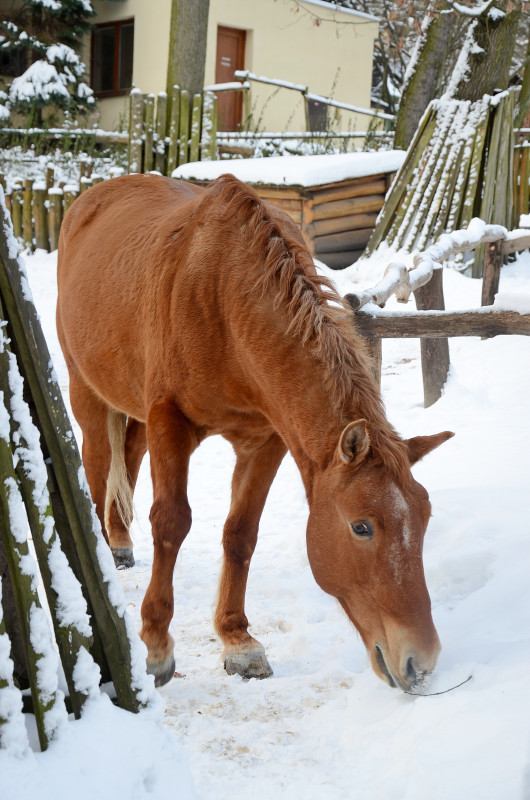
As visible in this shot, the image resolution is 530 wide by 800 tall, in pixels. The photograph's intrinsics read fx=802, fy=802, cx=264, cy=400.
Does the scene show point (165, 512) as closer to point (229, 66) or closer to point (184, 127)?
point (184, 127)

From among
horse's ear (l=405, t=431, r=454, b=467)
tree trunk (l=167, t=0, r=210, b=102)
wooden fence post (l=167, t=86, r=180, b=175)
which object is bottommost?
horse's ear (l=405, t=431, r=454, b=467)

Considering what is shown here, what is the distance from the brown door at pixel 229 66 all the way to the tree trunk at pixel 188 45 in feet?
19.6

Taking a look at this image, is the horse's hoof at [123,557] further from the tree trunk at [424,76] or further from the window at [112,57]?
the window at [112,57]

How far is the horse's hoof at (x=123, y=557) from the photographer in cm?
457

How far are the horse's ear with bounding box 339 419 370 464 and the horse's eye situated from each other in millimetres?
194

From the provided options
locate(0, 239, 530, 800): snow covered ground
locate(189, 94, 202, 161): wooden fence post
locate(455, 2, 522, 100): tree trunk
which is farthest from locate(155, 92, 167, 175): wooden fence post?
locate(0, 239, 530, 800): snow covered ground

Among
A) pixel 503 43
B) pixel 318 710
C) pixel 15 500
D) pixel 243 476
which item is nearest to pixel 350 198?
pixel 503 43

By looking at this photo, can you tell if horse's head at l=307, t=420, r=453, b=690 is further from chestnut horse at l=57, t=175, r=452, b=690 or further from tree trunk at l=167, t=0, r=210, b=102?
tree trunk at l=167, t=0, r=210, b=102

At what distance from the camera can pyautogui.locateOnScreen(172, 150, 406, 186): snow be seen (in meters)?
9.24

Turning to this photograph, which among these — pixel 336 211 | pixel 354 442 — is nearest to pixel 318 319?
pixel 354 442

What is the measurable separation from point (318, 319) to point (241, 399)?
529mm

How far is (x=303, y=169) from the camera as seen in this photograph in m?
9.25

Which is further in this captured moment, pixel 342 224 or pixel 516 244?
pixel 342 224

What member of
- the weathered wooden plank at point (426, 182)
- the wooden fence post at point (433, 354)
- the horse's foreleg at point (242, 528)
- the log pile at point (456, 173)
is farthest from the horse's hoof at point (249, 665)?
the weathered wooden plank at point (426, 182)
